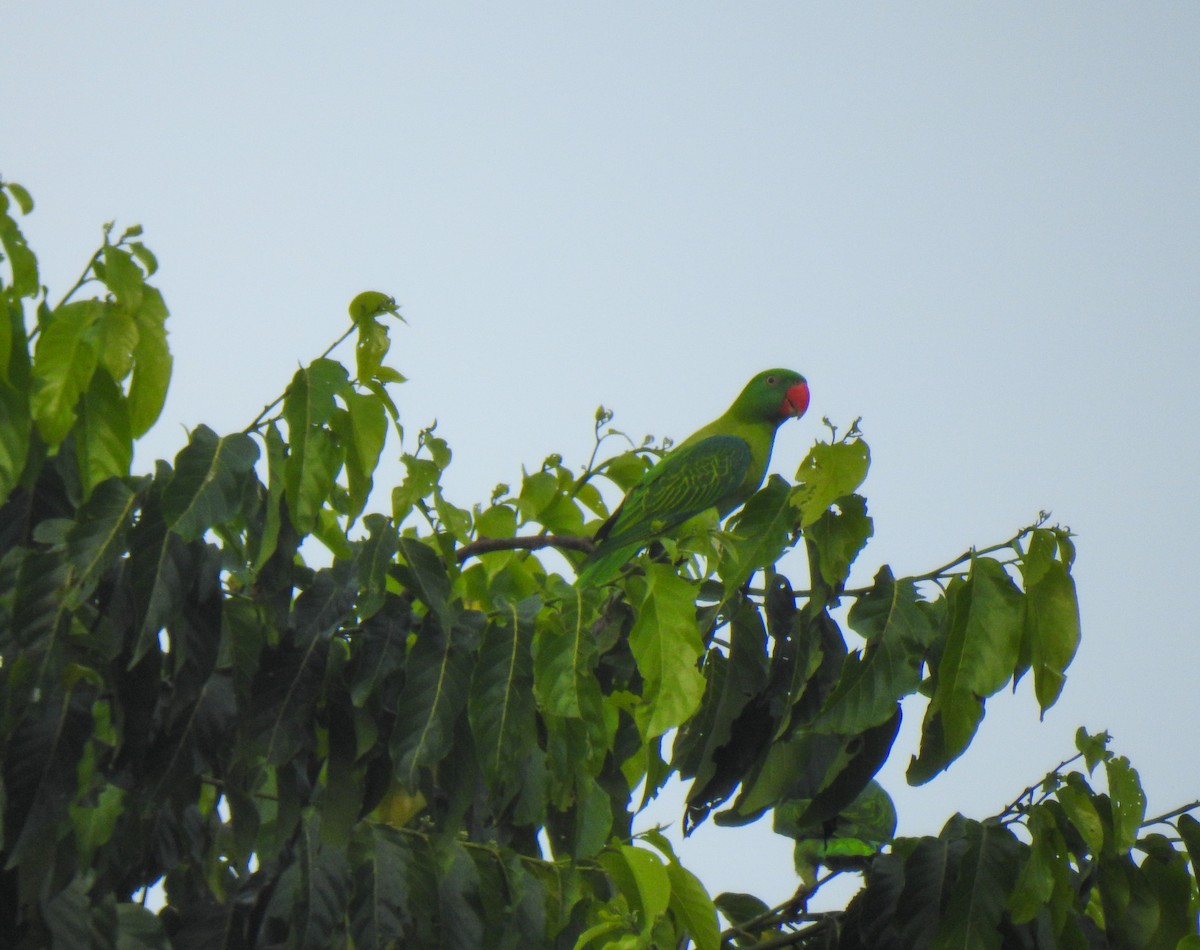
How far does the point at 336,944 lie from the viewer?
176 cm

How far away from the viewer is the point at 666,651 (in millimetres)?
1693

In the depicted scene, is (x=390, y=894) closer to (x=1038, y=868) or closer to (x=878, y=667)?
(x=878, y=667)

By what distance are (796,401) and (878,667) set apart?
313cm

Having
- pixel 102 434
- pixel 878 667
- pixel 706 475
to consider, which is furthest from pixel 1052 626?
pixel 706 475

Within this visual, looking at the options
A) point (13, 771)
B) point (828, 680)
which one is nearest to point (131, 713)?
point (13, 771)

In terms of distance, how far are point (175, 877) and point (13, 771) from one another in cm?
58

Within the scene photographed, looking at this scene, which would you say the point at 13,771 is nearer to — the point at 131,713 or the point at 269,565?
the point at 131,713

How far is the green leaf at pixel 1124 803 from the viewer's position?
2.00m

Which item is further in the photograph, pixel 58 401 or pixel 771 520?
pixel 771 520

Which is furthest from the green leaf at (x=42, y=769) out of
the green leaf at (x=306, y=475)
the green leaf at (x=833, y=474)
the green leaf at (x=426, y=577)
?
the green leaf at (x=833, y=474)

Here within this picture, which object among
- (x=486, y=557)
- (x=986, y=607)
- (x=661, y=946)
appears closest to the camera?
(x=661, y=946)

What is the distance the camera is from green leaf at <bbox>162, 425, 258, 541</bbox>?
1542 millimetres

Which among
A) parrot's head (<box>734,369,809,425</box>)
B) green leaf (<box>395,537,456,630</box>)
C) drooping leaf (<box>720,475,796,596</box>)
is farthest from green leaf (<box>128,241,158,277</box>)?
parrot's head (<box>734,369,809,425</box>)

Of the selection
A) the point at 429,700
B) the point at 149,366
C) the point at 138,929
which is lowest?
the point at 138,929
